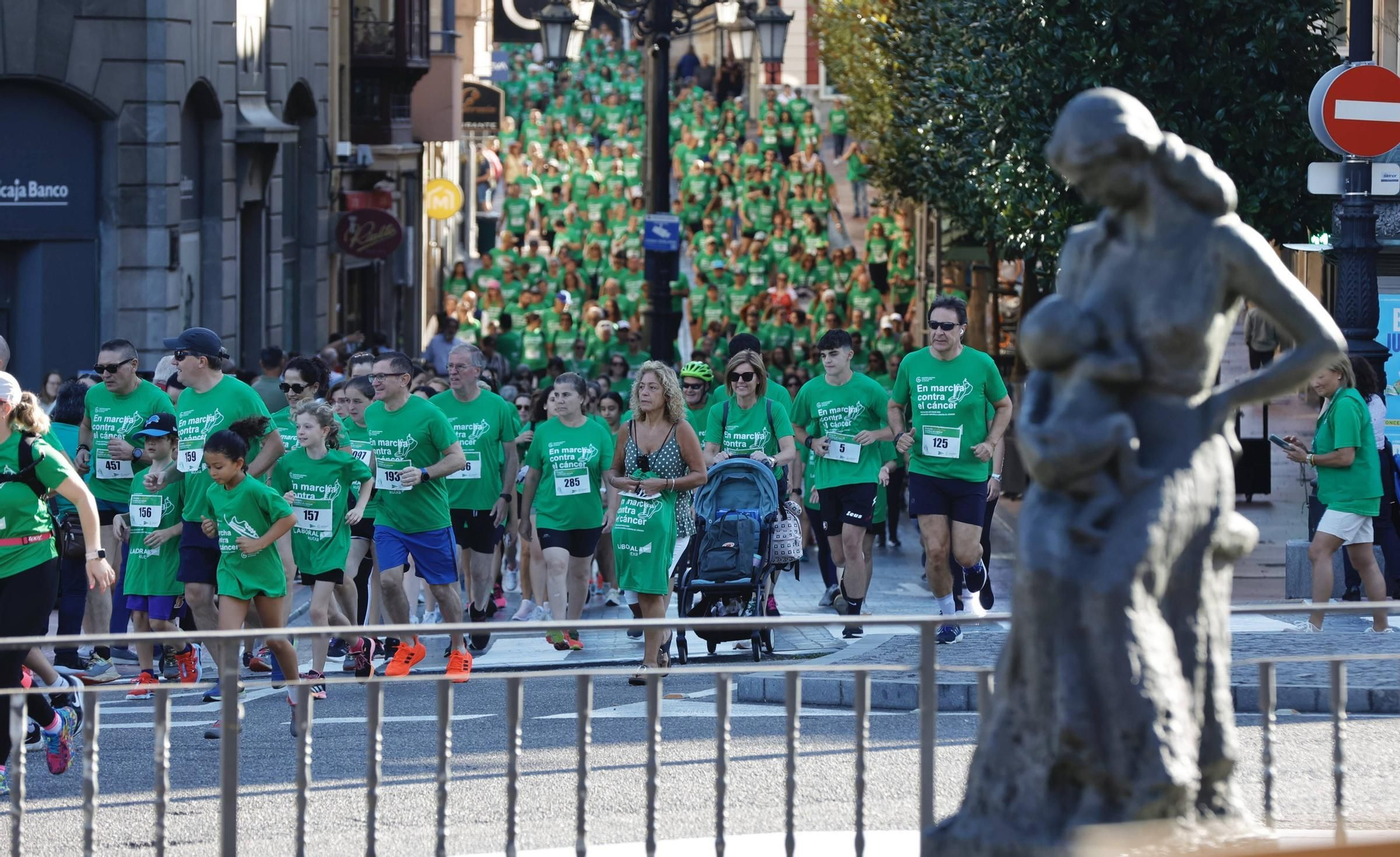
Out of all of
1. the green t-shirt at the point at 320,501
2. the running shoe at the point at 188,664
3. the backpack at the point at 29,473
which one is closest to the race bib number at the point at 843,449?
the green t-shirt at the point at 320,501

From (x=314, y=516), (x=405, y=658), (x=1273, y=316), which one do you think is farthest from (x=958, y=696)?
(x=314, y=516)

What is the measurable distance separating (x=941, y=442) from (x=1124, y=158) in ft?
24.0

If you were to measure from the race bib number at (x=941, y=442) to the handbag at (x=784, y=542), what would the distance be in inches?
36.1

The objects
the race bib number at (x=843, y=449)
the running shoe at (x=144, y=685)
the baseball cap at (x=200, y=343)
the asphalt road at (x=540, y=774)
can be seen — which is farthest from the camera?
the race bib number at (x=843, y=449)

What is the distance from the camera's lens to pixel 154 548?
1215 cm

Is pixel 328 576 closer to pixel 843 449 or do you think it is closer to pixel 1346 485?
pixel 843 449

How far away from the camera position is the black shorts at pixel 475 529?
1451cm

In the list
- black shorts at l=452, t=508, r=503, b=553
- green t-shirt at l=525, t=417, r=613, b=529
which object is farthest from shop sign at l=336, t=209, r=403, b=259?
green t-shirt at l=525, t=417, r=613, b=529

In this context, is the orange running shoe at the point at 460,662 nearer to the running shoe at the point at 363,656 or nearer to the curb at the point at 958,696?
the running shoe at the point at 363,656

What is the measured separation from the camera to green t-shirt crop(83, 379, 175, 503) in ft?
A: 42.5

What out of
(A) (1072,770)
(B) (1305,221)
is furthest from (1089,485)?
(B) (1305,221)

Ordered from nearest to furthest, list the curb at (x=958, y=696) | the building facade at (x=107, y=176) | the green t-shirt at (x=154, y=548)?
the curb at (x=958, y=696) → the green t-shirt at (x=154, y=548) → the building facade at (x=107, y=176)

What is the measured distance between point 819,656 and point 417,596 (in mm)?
4531

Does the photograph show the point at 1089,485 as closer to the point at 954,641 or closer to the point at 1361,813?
the point at 1361,813
